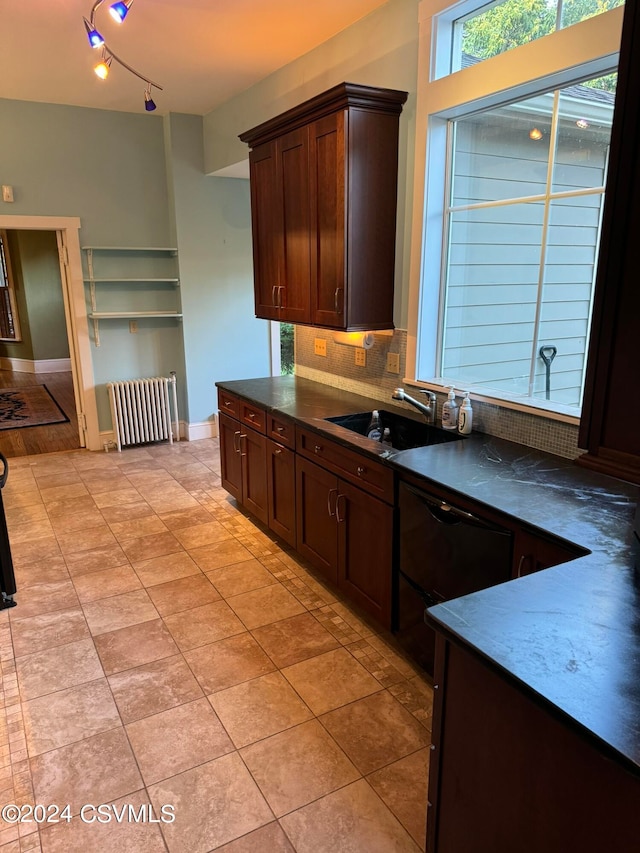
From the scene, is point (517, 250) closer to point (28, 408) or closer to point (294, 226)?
point (294, 226)

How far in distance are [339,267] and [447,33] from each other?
3.83ft

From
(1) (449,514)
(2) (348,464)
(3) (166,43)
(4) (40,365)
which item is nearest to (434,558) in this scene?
(1) (449,514)

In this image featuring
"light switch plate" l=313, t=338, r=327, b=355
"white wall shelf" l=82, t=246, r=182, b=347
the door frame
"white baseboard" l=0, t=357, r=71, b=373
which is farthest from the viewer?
"white baseboard" l=0, t=357, r=71, b=373

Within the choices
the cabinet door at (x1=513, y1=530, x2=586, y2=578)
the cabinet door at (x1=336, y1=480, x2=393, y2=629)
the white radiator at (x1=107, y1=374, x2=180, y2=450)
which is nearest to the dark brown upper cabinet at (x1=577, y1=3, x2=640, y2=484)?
the cabinet door at (x1=513, y1=530, x2=586, y2=578)

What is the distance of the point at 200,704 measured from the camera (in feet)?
7.39

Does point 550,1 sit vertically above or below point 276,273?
above

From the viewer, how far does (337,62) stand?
340 centimetres

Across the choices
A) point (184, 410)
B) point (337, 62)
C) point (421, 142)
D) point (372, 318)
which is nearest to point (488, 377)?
point (372, 318)

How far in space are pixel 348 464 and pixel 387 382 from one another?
0.87 m

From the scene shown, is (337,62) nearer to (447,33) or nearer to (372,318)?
(447,33)

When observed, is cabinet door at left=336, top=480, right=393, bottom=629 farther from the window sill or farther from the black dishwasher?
the window sill

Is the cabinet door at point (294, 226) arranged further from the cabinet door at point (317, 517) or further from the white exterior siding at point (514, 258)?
the cabinet door at point (317, 517)

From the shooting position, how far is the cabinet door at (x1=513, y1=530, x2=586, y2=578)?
162 cm

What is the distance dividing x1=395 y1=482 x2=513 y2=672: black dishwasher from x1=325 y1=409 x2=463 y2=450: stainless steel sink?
0.59m
